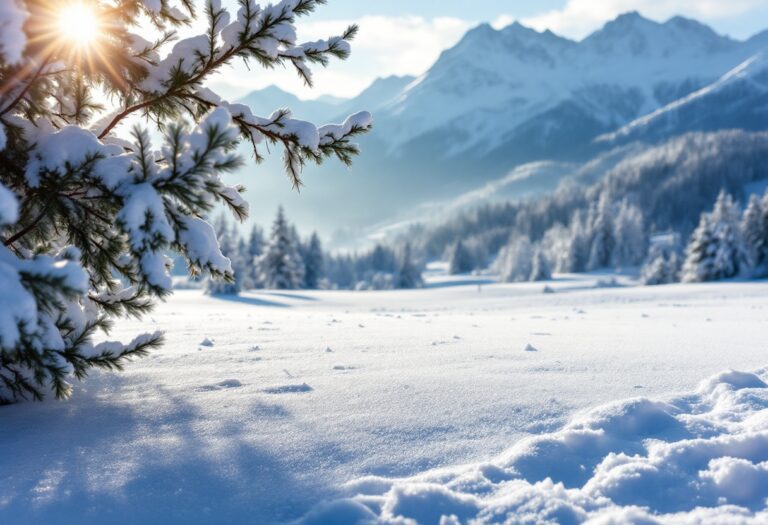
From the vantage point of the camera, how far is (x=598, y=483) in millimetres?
2131

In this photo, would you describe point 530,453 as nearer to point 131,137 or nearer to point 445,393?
point 445,393

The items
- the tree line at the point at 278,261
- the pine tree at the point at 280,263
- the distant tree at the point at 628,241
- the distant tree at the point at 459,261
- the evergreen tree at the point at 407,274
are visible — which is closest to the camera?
the tree line at the point at 278,261

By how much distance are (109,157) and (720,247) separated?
4665cm

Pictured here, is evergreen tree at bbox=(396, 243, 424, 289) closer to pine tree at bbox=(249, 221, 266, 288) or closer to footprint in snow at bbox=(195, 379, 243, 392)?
pine tree at bbox=(249, 221, 266, 288)

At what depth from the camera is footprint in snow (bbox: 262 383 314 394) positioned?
3.39m

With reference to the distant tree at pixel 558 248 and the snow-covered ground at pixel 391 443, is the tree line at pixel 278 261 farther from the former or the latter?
the snow-covered ground at pixel 391 443

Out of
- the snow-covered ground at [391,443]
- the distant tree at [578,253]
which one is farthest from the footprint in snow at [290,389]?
the distant tree at [578,253]

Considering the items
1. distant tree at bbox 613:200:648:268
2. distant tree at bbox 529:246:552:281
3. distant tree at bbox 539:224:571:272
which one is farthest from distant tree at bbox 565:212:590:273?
distant tree at bbox 529:246:552:281

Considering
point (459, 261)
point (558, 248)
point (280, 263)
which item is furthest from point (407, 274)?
point (558, 248)

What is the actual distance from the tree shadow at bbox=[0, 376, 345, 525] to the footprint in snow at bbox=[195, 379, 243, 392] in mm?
405

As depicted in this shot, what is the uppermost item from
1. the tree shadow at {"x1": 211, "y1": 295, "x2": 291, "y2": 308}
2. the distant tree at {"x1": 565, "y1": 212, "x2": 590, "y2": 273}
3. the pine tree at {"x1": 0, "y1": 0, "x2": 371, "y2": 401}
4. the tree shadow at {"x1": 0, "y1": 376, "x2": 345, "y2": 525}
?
the distant tree at {"x1": 565, "y1": 212, "x2": 590, "y2": 273}

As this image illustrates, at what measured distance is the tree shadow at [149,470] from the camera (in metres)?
2.00

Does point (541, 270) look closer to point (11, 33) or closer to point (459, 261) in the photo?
point (459, 261)

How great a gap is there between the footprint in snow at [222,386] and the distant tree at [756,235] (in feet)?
151
